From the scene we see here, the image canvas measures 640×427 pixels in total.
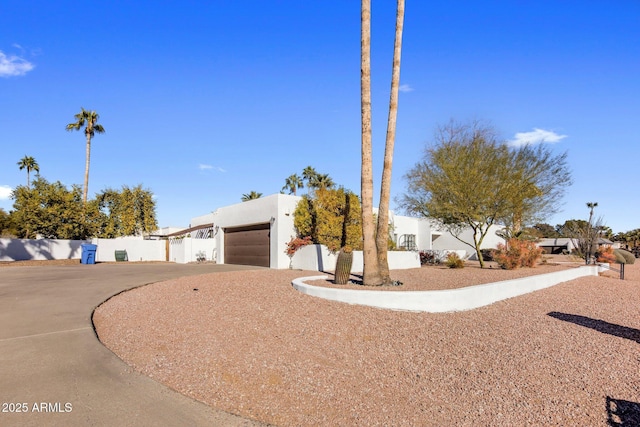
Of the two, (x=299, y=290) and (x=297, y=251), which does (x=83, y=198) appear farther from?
(x=299, y=290)

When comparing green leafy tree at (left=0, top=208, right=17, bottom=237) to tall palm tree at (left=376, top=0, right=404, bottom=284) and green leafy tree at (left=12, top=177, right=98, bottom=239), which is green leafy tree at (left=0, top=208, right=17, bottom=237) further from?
tall palm tree at (left=376, top=0, right=404, bottom=284)

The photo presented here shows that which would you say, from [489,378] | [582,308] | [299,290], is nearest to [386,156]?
[299,290]

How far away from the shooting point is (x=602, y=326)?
780cm

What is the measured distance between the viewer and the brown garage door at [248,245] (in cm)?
2073

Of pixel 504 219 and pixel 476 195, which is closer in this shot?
pixel 476 195

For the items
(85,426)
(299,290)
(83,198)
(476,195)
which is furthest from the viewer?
(83,198)

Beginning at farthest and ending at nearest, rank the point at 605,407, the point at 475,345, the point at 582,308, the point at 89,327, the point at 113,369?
the point at 582,308
the point at 89,327
the point at 475,345
the point at 113,369
the point at 605,407

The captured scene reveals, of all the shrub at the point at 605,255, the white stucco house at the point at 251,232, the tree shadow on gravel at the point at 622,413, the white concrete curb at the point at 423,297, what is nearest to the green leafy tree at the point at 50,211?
the white stucco house at the point at 251,232

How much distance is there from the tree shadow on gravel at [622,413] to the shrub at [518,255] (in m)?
14.8

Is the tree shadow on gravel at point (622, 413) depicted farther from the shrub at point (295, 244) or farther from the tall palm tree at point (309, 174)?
the tall palm tree at point (309, 174)

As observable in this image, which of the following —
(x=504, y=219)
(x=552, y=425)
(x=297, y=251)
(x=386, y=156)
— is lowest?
(x=552, y=425)

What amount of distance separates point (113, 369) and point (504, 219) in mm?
20065

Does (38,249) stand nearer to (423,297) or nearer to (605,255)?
(423,297)

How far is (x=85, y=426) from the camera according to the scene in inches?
A: 146
